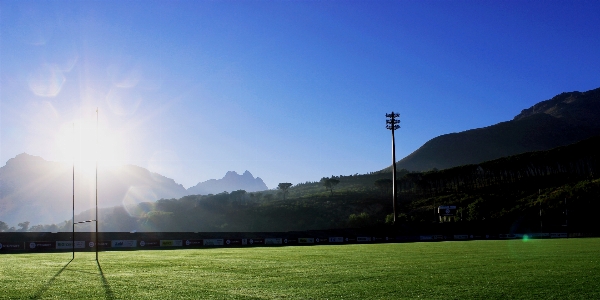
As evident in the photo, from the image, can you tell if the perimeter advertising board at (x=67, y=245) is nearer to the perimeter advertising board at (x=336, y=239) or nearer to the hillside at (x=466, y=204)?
the perimeter advertising board at (x=336, y=239)

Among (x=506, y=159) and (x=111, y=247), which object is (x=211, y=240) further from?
(x=506, y=159)

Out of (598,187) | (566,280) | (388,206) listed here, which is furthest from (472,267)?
(388,206)

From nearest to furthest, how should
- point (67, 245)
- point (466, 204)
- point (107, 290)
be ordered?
point (107, 290)
point (67, 245)
point (466, 204)

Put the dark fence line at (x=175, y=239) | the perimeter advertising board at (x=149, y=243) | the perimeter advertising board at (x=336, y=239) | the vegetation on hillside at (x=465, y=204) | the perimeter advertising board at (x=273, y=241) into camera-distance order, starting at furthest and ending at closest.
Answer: the vegetation on hillside at (x=465, y=204)
the perimeter advertising board at (x=336, y=239)
the perimeter advertising board at (x=273, y=241)
the perimeter advertising board at (x=149, y=243)
the dark fence line at (x=175, y=239)

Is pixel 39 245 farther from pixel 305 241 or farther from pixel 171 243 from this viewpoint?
pixel 305 241

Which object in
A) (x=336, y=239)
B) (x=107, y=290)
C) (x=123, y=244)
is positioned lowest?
(x=336, y=239)

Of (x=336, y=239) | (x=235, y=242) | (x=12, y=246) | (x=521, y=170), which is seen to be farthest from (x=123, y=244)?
(x=521, y=170)

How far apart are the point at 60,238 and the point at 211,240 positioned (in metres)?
17.8

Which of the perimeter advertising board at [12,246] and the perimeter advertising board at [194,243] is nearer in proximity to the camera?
the perimeter advertising board at [12,246]

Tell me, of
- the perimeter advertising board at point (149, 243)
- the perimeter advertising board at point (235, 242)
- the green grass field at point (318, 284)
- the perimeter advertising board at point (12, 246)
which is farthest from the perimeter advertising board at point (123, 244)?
the green grass field at point (318, 284)

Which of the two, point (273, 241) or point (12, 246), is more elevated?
point (12, 246)

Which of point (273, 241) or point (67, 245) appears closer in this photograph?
point (67, 245)

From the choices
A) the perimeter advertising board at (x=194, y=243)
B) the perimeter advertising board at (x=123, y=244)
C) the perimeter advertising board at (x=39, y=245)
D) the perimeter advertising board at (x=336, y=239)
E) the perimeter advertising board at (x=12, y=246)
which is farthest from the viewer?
the perimeter advertising board at (x=336, y=239)

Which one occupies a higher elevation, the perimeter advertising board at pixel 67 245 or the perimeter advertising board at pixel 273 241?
the perimeter advertising board at pixel 67 245
